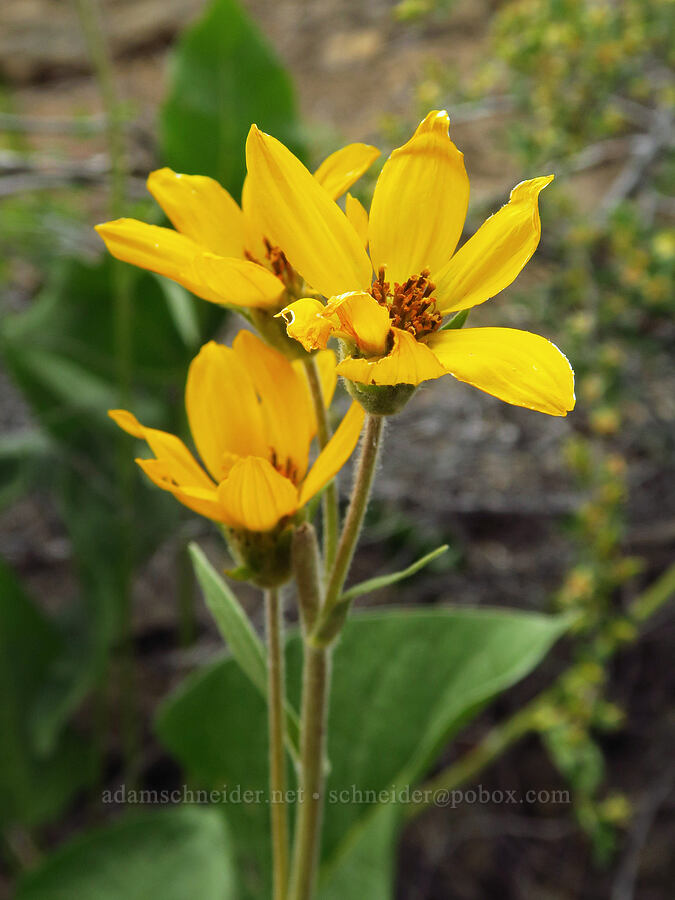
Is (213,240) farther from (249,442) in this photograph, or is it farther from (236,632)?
(236,632)

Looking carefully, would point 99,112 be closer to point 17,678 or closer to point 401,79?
point 401,79

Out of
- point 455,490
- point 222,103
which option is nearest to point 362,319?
point 222,103

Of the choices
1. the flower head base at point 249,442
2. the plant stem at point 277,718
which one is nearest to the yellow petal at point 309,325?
the flower head base at point 249,442

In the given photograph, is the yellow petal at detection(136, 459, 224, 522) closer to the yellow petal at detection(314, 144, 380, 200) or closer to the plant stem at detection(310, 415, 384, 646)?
the plant stem at detection(310, 415, 384, 646)

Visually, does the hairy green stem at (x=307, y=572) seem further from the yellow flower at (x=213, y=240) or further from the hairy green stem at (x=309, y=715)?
the yellow flower at (x=213, y=240)


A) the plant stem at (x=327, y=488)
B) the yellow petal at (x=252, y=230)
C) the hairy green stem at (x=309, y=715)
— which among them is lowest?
the hairy green stem at (x=309, y=715)

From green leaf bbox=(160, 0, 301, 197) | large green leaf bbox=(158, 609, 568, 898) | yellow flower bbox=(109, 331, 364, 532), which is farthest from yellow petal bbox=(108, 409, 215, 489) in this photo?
green leaf bbox=(160, 0, 301, 197)

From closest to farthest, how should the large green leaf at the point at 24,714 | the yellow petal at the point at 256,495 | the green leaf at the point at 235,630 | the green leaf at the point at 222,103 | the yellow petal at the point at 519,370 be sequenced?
1. the yellow petal at the point at 519,370
2. the yellow petal at the point at 256,495
3. the green leaf at the point at 235,630
4. the large green leaf at the point at 24,714
5. the green leaf at the point at 222,103

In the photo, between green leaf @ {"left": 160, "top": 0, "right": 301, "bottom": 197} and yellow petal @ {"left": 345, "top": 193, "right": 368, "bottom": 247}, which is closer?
yellow petal @ {"left": 345, "top": 193, "right": 368, "bottom": 247}
